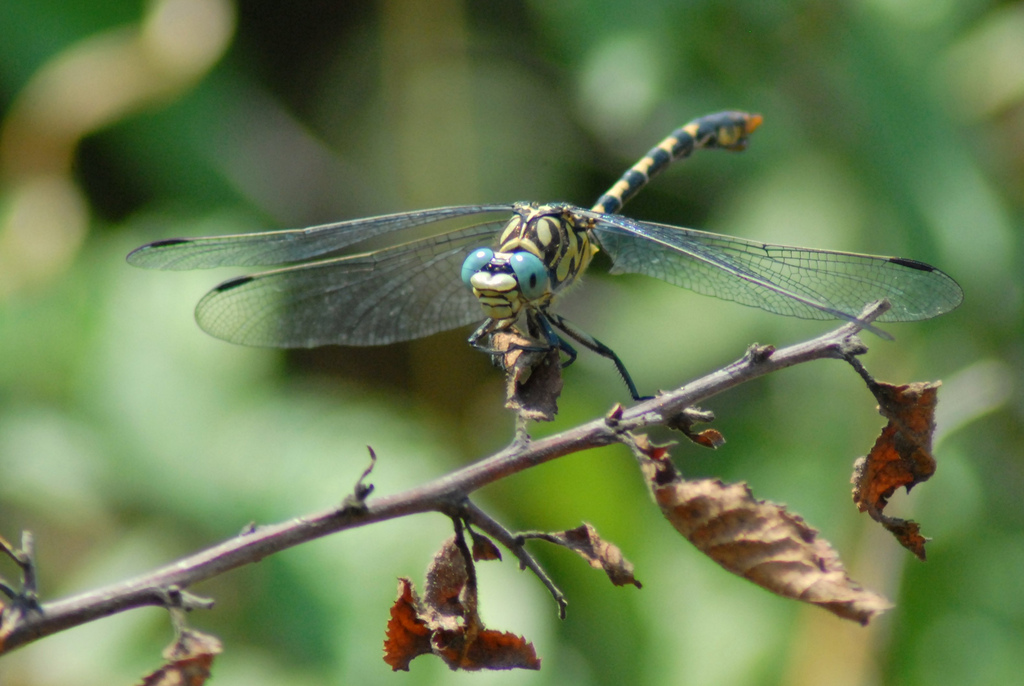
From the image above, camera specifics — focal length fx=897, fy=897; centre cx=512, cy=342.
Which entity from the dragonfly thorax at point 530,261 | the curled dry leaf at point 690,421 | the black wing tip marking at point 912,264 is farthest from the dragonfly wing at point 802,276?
the curled dry leaf at point 690,421

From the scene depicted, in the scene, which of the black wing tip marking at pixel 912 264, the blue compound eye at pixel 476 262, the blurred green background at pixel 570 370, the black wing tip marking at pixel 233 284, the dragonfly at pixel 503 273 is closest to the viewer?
the black wing tip marking at pixel 912 264

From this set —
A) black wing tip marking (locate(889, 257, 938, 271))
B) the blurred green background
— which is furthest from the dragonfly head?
the blurred green background

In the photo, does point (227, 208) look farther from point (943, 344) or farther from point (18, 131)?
point (943, 344)

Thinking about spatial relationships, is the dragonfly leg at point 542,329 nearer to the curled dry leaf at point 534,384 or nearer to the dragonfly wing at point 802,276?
the dragonfly wing at point 802,276

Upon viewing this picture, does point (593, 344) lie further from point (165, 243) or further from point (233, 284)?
point (165, 243)

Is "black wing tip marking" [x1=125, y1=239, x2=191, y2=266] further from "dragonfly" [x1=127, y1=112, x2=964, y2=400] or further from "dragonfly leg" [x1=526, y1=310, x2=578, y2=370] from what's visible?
"dragonfly leg" [x1=526, y1=310, x2=578, y2=370]

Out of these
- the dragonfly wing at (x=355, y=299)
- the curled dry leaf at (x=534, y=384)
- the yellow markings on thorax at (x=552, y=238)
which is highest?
the dragonfly wing at (x=355, y=299)

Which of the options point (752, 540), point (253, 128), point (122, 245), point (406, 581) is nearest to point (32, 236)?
point (122, 245)
